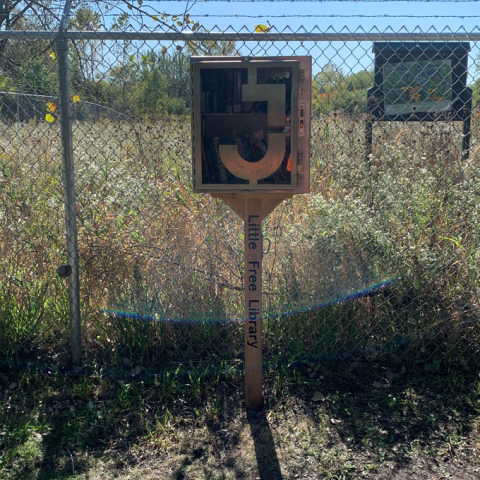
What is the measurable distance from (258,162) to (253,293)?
0.74 meters

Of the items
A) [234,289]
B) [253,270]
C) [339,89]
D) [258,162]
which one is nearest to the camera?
[258,162]

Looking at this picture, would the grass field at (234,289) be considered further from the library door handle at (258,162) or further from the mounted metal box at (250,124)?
the library door handle at (258,162)

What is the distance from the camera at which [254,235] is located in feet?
8.50

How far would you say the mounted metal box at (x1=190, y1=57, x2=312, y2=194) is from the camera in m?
2.27

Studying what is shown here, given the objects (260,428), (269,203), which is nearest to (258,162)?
(269,203)

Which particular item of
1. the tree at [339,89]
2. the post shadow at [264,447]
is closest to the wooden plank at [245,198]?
the tree at [339,89]

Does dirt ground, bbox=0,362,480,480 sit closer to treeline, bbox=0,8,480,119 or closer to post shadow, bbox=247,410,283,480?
post shadow, bbox=247,410,283,480

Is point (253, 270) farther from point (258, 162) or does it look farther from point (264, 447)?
point (264, 447)

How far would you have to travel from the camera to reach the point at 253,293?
8.71 ft

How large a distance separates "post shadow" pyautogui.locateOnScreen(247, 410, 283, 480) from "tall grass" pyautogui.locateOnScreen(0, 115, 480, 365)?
0.57 meters

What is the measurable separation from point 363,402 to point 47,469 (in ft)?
5.93

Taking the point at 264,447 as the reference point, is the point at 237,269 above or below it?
above

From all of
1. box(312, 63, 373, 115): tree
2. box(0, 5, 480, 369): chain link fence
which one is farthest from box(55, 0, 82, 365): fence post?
box(312, 63, 373, 115): tree

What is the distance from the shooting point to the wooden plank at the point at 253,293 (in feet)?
8.43
